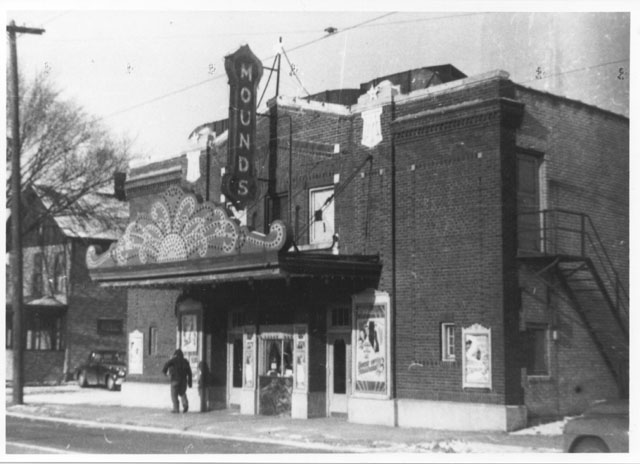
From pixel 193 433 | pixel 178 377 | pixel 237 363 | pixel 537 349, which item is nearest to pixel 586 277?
pixel 537 349

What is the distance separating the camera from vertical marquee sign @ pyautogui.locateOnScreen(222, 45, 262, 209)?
2417cm

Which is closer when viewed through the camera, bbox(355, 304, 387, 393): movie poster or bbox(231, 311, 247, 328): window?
bbox(355, 304, 387, 393): movie poster

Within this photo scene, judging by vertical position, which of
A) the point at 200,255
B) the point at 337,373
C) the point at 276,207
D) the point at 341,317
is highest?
the point at 276,207

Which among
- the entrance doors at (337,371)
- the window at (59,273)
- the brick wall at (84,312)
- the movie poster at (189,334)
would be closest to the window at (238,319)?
the movie poster at (189,334)

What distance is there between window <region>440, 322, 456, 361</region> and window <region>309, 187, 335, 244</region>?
13.7 feet

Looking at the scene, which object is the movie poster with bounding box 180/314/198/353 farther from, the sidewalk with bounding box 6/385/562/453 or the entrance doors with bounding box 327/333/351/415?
the entrance doors with bounding box 327/333/351/415

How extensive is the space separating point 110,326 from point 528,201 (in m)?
29.1

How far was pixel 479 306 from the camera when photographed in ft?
68.5

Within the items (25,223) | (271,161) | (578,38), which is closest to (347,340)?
(271,161)

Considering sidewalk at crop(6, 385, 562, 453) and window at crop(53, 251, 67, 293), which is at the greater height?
window at crop(53, 251, 67, 293)

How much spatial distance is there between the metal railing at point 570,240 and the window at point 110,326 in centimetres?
2879

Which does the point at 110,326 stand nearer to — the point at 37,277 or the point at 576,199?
the point at 37,277

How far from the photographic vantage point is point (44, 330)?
44719mm

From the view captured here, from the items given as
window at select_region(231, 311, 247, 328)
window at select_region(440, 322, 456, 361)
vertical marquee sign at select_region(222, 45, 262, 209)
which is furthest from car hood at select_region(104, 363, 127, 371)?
window at select_region(440, 322, 456, 361)
